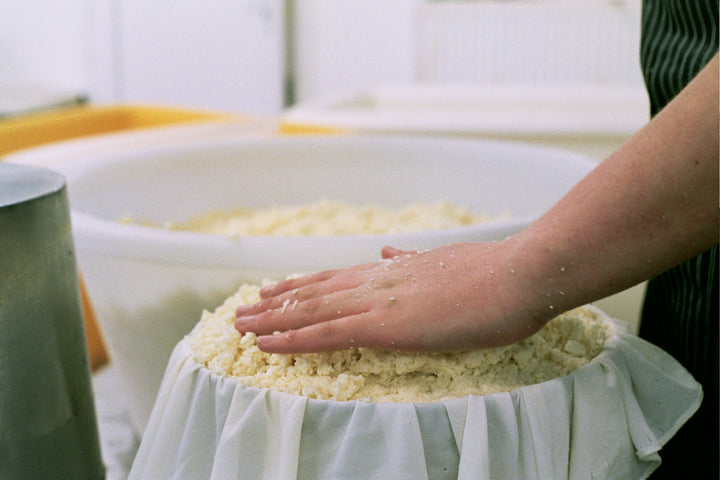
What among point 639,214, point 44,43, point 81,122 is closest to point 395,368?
point 639,214

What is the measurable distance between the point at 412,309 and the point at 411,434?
0.08 metres

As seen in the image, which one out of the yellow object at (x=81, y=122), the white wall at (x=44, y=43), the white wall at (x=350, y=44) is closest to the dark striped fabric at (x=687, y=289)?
the yellow object at (x=81, y=122)

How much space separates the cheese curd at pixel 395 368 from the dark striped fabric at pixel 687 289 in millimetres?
194

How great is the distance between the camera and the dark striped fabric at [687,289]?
72cm

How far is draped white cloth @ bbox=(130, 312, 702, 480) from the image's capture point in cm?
51

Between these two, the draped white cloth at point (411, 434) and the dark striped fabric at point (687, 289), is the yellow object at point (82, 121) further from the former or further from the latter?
the draped white cloth at point (411, 434)

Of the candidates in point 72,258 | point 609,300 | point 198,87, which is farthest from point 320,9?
point 72,258

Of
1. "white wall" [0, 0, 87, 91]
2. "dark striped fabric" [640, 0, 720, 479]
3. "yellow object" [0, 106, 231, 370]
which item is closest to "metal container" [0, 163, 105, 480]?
"dark striped fabric" [640, 0, 720, 479]

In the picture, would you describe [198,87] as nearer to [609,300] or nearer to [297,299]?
[609,300]

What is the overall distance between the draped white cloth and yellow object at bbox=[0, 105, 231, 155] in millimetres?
1438

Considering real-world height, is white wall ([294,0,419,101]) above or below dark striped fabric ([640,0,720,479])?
above

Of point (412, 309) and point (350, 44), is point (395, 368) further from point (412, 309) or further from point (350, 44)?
point (350, 44)

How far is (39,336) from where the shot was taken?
657mm

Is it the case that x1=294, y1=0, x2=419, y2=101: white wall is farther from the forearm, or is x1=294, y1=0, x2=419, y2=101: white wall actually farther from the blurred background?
the forearm
